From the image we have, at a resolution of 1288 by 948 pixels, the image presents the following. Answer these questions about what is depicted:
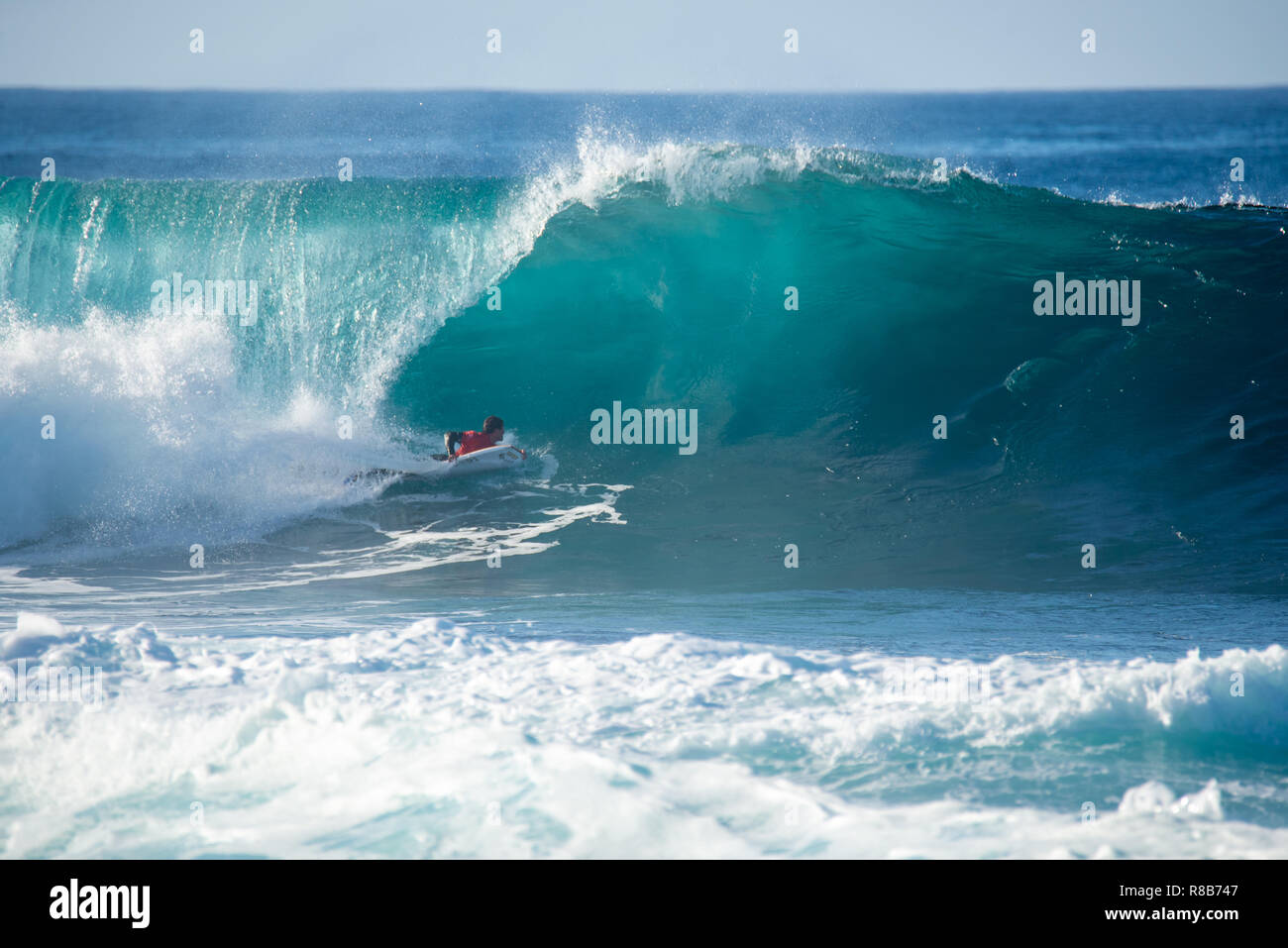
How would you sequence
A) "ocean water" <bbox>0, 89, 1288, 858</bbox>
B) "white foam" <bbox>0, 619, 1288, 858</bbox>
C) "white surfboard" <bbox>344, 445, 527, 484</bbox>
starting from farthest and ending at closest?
"white surfboard" <bbox>344, 445, 527, 484</bbox>, "ocean water" <bbox>0, 89, 1288, 858</bbox>, "white foam" <bbox>0, 619, 1288, 858</bbox>

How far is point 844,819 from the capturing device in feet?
11.7

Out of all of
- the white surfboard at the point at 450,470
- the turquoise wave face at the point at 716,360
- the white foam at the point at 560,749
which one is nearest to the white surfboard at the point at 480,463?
the white surfboard at the point at 450,470

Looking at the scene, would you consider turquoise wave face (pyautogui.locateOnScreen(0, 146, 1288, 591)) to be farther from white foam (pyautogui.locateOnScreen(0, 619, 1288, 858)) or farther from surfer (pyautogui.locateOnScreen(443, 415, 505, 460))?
white foam (pyautogui.locateOnScreen(0, 619, 1288, 858))

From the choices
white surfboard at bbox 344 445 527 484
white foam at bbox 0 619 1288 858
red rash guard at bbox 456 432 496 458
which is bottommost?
white foam at bbox 0 619 1288 858

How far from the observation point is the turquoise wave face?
329 inches

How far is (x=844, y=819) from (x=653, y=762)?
803 millimetres

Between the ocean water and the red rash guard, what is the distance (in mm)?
352

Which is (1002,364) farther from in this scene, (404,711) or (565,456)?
(404,711)

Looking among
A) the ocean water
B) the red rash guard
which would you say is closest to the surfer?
the red rash guard

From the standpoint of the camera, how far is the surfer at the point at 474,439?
381 inches

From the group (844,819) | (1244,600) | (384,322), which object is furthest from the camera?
(384,322)

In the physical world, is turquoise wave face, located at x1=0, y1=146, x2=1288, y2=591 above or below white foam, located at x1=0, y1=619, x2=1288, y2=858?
above
